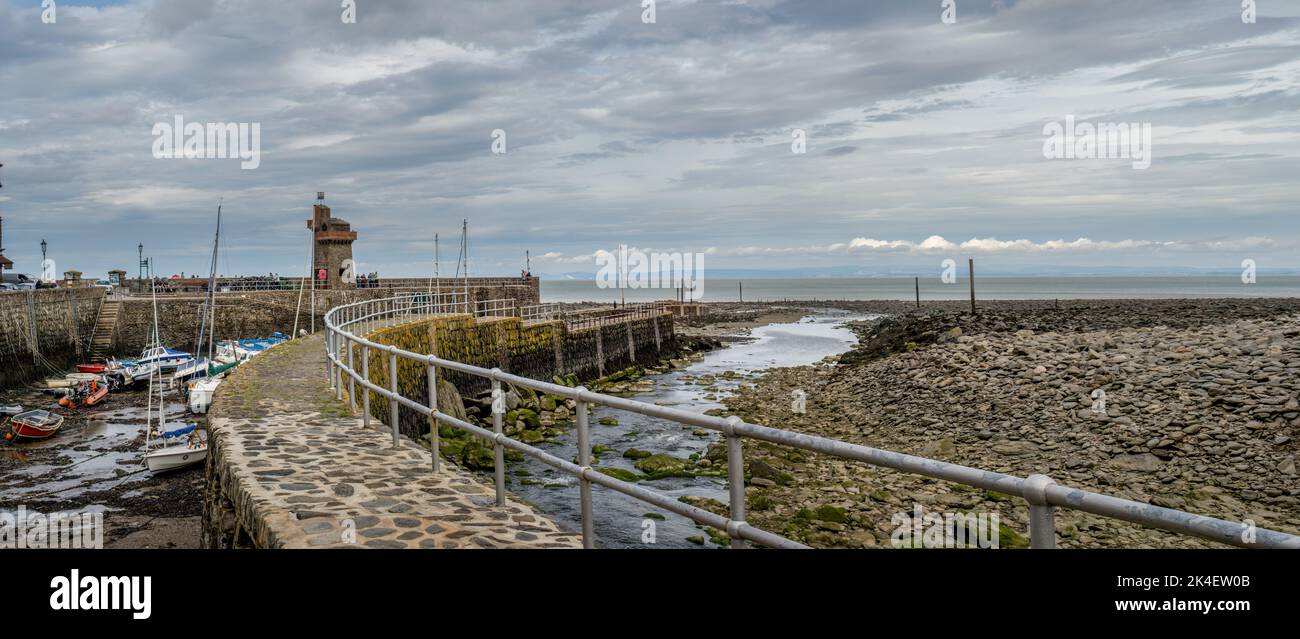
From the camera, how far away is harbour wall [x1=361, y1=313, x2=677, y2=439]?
19.8 m

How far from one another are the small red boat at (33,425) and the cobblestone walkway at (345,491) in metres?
19.9

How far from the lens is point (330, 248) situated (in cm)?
5547

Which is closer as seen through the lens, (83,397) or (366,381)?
(366,381)

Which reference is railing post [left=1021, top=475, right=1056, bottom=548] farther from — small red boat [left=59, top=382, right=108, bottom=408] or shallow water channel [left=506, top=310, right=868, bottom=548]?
small red boat [left=59, top=382, right=108, bottom=408]

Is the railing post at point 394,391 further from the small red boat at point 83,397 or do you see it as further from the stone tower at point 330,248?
the stone tower at point 330,248

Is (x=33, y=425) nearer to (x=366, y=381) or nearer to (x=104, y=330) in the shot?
(x=366, y=381)

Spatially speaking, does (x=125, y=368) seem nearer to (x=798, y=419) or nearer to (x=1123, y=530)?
(x=798, y=419)

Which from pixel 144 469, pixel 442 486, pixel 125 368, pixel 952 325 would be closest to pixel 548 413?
pixel 144 469

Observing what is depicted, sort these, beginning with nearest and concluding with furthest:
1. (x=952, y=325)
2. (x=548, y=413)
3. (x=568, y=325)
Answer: (x=548, y=413), (x=952, y=325), (x=568, y=325)

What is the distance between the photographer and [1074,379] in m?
19.1

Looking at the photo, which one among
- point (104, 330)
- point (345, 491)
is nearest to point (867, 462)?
point (345, 491)

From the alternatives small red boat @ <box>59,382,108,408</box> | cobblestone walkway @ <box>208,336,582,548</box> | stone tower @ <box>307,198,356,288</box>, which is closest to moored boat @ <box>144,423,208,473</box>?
cobblestone walkway @ <box>208,336,582,548</box>

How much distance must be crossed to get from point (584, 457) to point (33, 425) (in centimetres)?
2730
